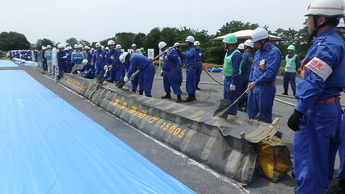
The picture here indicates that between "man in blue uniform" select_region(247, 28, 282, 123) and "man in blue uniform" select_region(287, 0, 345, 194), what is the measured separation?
4.80 feet

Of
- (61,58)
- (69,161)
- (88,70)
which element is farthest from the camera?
(61,58)

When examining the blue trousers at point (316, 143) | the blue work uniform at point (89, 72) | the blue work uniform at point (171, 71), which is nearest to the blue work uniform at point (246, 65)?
the blue work uniform at point (171, 71)

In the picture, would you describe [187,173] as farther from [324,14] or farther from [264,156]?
[324,14]

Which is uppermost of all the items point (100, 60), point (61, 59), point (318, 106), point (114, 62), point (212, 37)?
point (212, 37)

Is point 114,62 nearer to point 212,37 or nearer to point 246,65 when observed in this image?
point 246,65

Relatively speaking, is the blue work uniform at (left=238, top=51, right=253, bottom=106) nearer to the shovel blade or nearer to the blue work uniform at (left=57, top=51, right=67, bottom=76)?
the shovel blade

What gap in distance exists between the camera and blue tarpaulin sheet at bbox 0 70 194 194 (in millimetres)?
3107

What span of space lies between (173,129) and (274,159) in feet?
6.23

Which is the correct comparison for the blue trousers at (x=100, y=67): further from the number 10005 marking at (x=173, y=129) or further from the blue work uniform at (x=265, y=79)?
the blue work uniform at (x=265, y=79)

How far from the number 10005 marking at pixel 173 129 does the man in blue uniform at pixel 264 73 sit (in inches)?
54.9

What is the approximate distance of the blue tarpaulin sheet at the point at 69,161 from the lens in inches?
122

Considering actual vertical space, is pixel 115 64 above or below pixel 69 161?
above

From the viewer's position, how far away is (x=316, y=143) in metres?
2.47

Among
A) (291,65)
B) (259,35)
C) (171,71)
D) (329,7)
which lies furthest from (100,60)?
(329,7)
